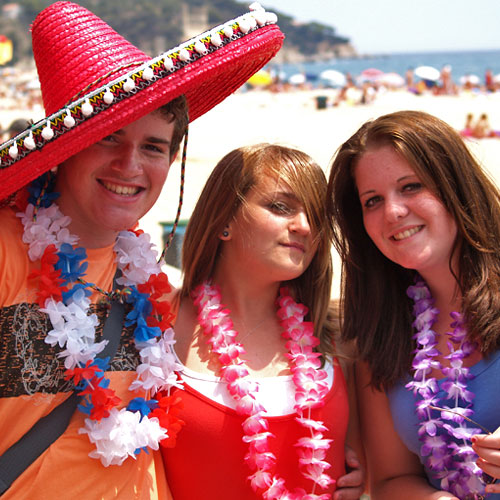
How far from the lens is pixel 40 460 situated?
2139 millimetres

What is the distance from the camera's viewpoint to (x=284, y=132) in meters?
17.3

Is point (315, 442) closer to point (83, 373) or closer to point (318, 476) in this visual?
point (318, 476)

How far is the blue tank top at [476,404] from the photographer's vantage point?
2312 millimetres

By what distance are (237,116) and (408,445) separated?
794 inches

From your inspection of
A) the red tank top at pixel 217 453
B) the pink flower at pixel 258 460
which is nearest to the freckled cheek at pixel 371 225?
the red tank top at pixel 217 453

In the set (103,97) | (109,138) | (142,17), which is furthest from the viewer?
(142,17)

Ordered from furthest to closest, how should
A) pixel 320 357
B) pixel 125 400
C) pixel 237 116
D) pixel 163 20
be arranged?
pixel 163 20, pixel 237 116, pixel 320 357, pixel 125 400

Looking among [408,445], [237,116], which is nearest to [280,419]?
[408,445]

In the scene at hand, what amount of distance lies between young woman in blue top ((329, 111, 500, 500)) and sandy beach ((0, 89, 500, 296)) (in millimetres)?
590

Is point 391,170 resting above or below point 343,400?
above

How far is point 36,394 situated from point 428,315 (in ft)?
5.01

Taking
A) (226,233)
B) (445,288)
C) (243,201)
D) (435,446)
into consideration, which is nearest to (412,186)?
(445,288)

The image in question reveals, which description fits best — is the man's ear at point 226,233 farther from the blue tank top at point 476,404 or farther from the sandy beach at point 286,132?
the blue tank top at point 476,404

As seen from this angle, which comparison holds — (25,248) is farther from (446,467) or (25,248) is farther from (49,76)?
(446,467)
